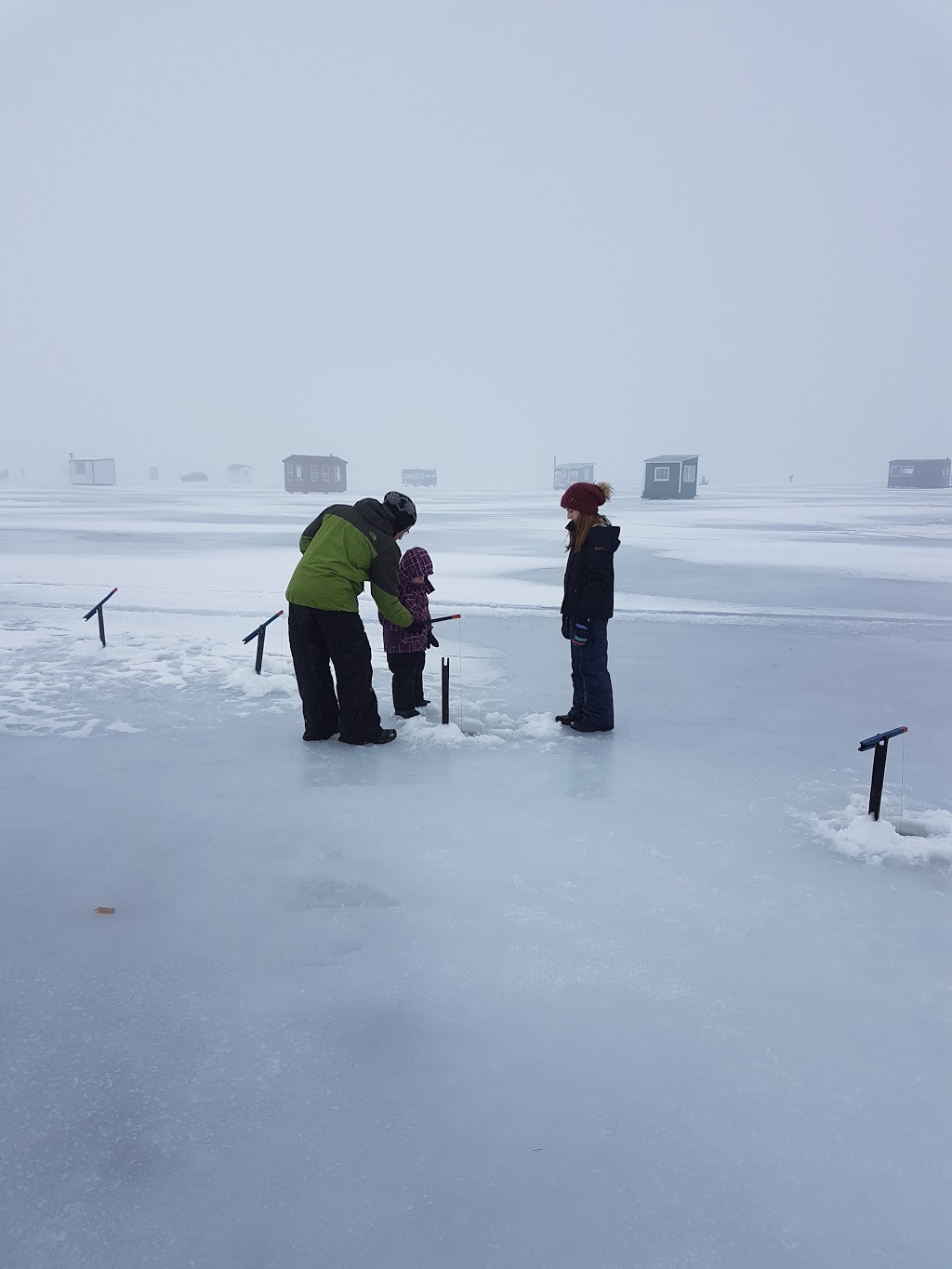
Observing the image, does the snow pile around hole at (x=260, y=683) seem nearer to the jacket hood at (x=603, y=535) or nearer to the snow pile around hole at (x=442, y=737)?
the snow pile around hole at (x=442, y=737)

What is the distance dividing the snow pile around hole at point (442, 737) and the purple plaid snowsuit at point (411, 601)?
65cm

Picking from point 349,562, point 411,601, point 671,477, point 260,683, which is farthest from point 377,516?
point 671,477

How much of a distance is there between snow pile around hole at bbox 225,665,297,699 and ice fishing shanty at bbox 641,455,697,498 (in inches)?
1823

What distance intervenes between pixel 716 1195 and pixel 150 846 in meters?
3.23

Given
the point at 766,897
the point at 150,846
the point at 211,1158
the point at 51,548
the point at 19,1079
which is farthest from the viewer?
the point at 51,548

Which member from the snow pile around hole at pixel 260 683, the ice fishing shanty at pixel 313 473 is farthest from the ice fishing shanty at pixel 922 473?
the snow pile around hole at pixel 260 683

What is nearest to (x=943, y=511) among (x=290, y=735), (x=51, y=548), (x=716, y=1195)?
(x=51, y=548)

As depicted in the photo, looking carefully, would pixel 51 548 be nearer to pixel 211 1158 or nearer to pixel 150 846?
pixel 150 846

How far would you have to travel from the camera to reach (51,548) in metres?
21.1

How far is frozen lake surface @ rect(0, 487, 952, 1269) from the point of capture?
7.43 feet

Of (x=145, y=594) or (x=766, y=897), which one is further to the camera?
(x=145, y=594)

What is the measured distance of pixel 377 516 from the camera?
590 cm

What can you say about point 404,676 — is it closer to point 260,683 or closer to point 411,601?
point 411,601

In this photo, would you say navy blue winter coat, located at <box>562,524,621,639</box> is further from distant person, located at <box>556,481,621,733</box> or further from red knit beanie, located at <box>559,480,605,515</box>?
red knit beanie, located at <box>559,480,605,515</box>
